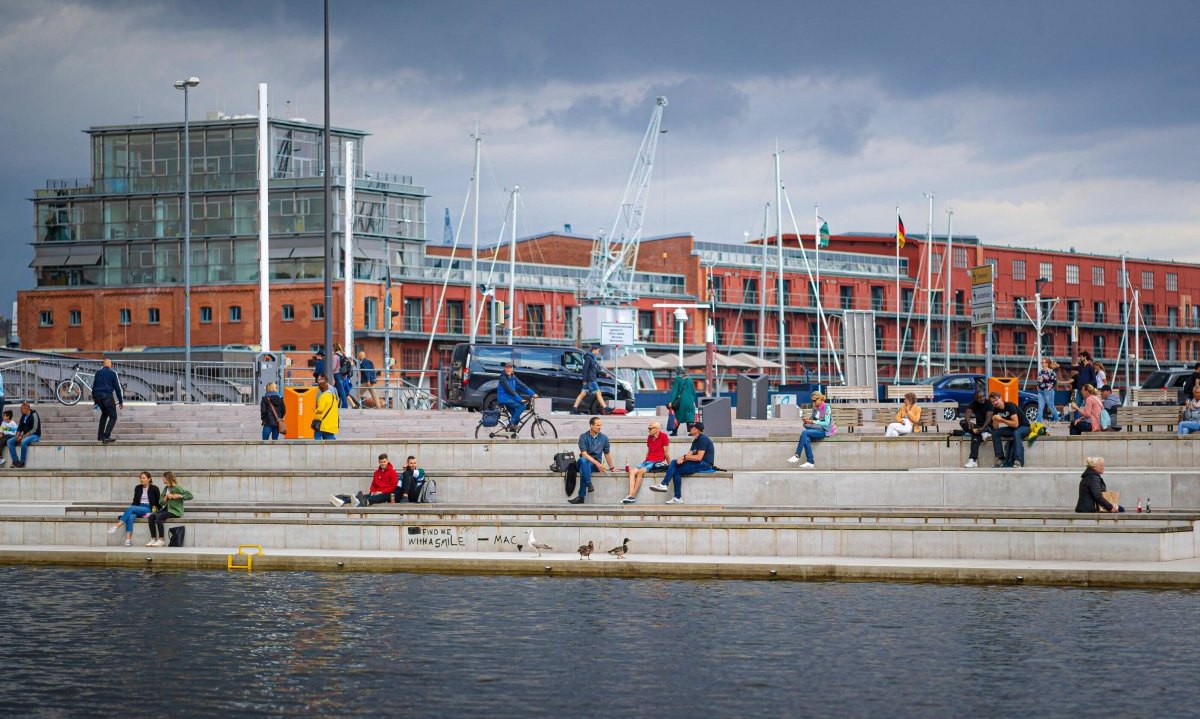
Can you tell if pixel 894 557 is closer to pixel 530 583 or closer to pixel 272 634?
pixel 530 583

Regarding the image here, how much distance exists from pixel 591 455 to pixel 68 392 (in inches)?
635

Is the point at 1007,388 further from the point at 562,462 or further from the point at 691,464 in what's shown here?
the point at 562,462

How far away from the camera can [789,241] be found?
10162 centimetres

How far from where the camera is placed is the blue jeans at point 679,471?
842 inches

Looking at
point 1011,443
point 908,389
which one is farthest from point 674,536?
point 908,389

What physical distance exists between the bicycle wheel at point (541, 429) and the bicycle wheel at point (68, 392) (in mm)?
11544

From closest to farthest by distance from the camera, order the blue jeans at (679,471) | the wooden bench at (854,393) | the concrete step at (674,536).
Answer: the concrete step at (674,536) → the blue jeans at (679,471) → the wooden bench at (854,393)

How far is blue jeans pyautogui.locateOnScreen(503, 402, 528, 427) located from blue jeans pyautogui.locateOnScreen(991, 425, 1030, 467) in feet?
28.3

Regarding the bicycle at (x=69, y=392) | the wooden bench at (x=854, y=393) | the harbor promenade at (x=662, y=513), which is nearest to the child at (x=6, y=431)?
the harbor promenade at (x=662, y=513)

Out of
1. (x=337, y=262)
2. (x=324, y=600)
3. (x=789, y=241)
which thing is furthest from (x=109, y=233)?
(x=324, y=600)

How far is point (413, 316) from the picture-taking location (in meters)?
75.9

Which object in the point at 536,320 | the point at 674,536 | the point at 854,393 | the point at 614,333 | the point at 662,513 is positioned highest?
the point at 536,320

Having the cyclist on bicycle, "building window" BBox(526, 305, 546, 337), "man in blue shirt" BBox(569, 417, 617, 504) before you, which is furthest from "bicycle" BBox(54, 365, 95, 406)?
"building window" BBox(526, 305, 546, 337)

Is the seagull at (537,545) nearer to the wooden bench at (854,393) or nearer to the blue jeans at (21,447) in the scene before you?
the blue jeans at (21,447)
